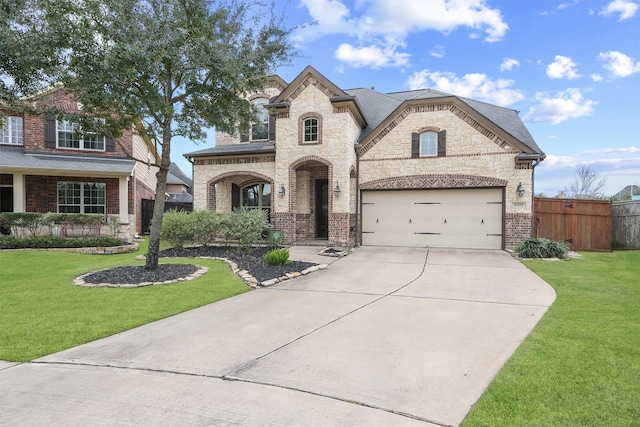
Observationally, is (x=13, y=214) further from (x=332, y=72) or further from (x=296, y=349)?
(x=296, y=349)

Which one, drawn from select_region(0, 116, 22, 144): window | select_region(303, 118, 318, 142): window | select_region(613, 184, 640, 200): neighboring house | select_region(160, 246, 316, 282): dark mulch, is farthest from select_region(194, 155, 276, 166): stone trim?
select_region(613, 184, 640, 200): neighboring house

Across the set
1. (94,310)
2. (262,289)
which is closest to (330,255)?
(262,289)

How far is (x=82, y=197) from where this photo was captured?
17.2m

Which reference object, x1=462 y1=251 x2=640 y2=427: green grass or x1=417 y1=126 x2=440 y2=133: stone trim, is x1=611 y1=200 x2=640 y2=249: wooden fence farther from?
x1=462 y1=251 x2=640 y2=427: green grass

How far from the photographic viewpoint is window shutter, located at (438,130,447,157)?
13.4 m

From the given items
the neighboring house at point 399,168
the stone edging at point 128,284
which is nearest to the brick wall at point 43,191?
the neighboring house at point 399,168

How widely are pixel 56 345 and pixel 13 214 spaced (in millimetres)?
12521

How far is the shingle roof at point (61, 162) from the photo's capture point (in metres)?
14.9

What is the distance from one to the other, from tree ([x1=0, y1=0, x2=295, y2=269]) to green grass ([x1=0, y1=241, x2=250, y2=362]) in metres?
1.95

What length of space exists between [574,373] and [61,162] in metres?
18.9

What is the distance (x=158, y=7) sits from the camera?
8023 millimetres

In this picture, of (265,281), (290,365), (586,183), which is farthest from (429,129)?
(586,183)

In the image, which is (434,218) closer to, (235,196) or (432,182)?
(432,182)

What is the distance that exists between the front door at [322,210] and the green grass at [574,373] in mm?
9957
